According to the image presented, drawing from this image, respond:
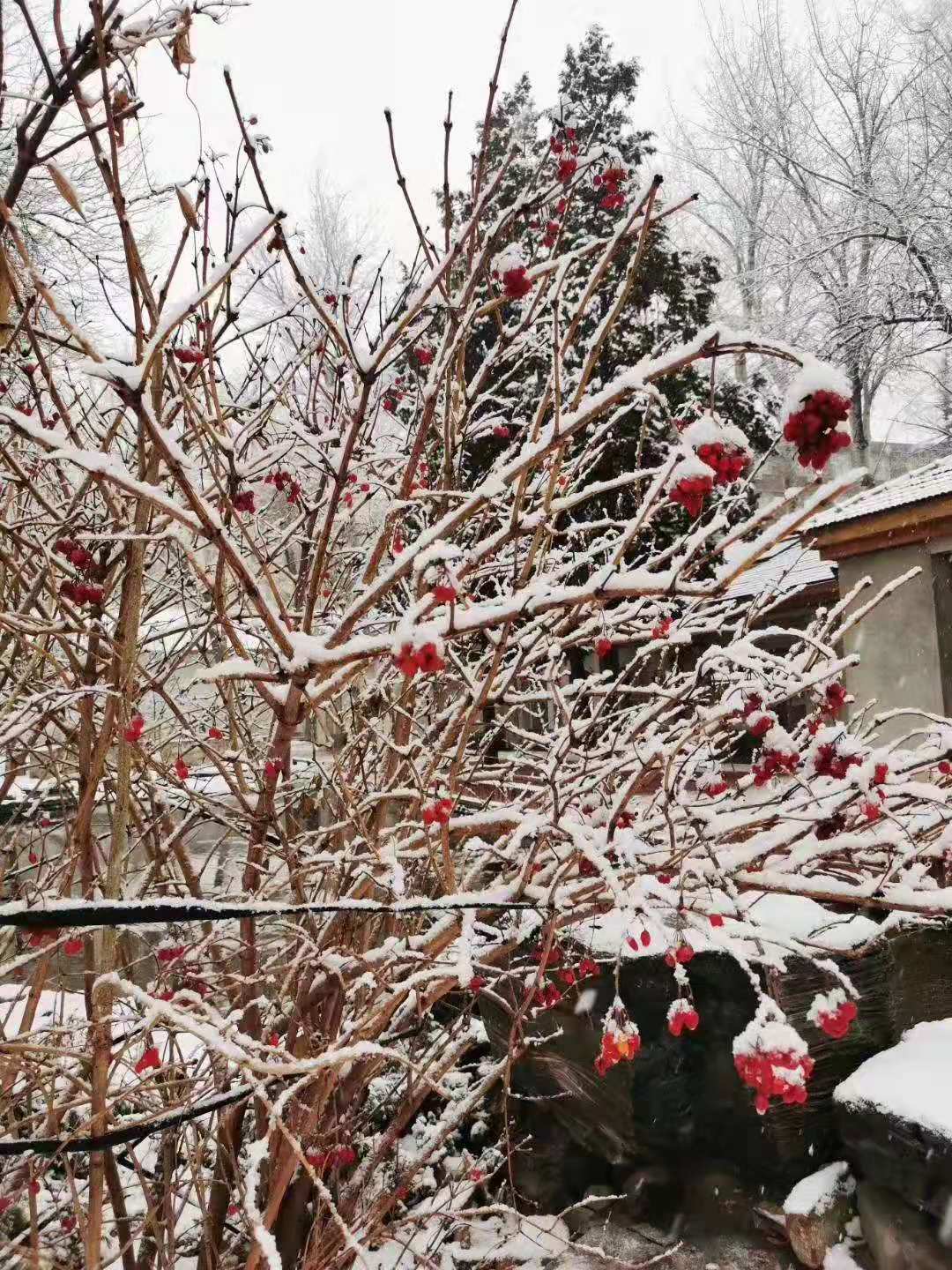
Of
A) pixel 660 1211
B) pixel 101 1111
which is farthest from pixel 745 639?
pixel 660 1211

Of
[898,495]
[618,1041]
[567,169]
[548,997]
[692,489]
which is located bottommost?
[548,997]

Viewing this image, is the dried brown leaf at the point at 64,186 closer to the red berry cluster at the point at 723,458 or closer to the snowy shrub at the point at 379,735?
the snowy shrub at the point at 379,735

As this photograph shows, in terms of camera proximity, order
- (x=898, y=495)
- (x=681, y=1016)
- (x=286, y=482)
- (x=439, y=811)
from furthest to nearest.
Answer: (x=898, y=495) → (x=286, y=482) → (x=439, y=811) → (x=681, y=1016)

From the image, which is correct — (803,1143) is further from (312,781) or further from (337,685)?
(337,685)

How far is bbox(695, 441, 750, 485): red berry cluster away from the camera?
178 centimetres

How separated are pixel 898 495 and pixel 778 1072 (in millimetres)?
7050

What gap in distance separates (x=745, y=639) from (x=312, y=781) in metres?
2.32

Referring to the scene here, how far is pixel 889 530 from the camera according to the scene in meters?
7.76

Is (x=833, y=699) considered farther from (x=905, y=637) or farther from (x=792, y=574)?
(x=792, y=574)

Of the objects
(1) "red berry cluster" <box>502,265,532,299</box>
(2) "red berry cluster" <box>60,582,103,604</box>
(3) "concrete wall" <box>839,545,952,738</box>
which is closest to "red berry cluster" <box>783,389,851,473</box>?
(1) "red berry cluster" <box>502,265,532,299</box>

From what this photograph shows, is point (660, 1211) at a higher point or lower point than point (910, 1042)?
lower

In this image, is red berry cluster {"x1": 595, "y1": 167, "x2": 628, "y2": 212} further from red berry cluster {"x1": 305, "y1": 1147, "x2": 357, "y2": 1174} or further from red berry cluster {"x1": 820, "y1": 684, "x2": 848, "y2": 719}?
red berry cluster {"x1": 305, "y1": 1147, "x2": 357, "y2": 1174}

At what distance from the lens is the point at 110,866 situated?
2.50 m

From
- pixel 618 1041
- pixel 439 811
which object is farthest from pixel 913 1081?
pixel 439 811
